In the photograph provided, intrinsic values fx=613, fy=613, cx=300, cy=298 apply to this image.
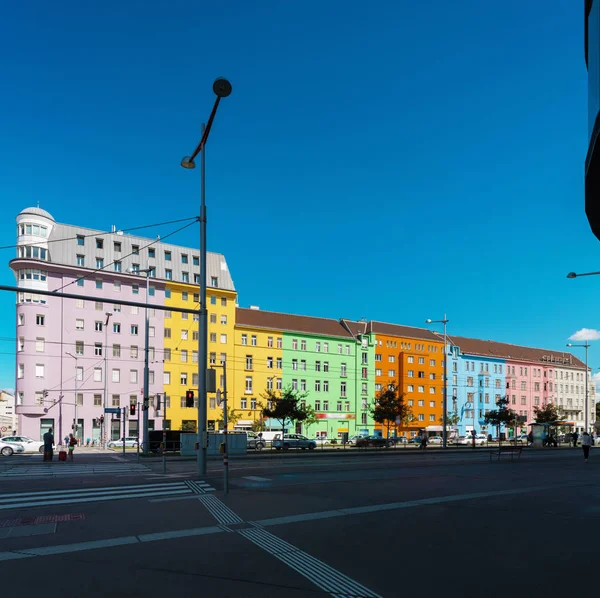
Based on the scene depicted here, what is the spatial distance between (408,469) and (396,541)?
49.7 feet

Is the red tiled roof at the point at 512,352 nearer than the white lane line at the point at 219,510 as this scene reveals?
No

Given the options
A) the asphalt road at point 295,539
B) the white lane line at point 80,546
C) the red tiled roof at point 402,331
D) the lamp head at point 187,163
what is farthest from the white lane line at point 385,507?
the red tiled roof at point 402,331

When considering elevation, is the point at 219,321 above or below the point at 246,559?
above

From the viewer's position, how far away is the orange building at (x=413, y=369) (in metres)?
88.6

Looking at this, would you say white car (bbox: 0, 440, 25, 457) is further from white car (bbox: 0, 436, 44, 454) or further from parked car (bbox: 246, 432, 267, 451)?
parked car (bbox: 246, 432, 267, 451)

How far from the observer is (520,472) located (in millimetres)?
22984

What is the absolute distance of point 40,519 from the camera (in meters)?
11.0

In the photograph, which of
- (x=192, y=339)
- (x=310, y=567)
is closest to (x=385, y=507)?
(x=310, y=567)

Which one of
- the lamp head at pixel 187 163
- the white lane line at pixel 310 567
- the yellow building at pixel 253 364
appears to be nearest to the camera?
the white lane line at pixel 310 567

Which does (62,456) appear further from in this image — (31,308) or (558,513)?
A: (31,308)

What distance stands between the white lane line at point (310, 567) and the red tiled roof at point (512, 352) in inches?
3571

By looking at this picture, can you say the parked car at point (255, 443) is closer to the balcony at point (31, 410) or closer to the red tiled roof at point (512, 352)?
the balcony at point (31, 410)

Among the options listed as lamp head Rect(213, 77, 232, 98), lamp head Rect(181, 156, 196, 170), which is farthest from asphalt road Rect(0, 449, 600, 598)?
lamp head Rect(213, 77, 232, 98)

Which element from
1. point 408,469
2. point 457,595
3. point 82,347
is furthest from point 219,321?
point 457,595
